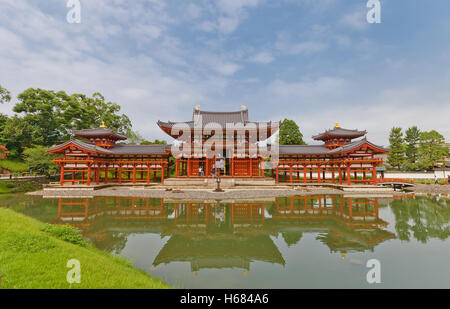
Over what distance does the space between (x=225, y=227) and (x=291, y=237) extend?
2833 mm

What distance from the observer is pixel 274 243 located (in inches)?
284

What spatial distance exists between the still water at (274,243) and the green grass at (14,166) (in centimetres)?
2664

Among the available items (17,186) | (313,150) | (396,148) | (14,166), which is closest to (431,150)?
(396,148)

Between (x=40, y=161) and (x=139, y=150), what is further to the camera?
(x=139, y=150)

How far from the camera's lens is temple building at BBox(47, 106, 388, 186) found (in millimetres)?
23406

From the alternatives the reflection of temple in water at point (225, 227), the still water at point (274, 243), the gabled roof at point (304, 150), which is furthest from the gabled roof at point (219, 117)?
the still water at point (274, 243)

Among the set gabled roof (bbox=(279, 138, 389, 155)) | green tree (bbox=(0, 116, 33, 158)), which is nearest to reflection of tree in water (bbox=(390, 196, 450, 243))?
gabled roof (bbox=(279, 138, 389, 155))

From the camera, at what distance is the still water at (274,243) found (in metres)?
4.83

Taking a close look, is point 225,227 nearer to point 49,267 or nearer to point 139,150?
point 49,267

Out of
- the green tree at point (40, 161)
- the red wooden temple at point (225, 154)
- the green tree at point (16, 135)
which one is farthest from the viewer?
the green tree at point (16, 135)

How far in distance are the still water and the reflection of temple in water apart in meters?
0.04

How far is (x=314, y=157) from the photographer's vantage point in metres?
27.1

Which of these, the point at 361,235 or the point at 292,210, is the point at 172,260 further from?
the point at 292,210

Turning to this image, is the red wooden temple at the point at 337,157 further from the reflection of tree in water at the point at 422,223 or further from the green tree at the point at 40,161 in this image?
the green tree at the point at 40,161
